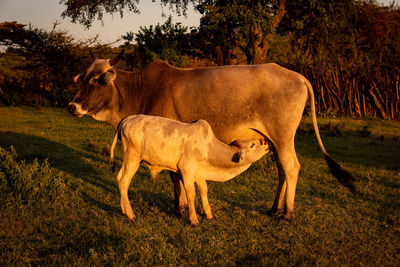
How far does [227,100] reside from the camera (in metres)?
5.66

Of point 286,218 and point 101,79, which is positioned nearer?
point 286,218

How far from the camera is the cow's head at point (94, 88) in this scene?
5930 mm

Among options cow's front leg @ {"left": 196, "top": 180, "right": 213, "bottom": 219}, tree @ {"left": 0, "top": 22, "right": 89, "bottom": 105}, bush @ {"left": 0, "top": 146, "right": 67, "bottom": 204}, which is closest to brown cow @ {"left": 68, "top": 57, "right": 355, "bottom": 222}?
cow's front leg @ {"left": 196, "top": 180, "right": 213, "bottom": 219}

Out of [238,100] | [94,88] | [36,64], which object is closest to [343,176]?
[238,100]

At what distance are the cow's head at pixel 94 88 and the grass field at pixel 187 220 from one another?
1.31 metres

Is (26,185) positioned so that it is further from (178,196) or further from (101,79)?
(178,196)

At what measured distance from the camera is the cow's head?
5.93 metres

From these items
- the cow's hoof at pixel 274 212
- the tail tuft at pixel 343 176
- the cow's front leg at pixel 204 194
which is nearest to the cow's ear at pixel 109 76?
the cow's front leg at pixel 204 194

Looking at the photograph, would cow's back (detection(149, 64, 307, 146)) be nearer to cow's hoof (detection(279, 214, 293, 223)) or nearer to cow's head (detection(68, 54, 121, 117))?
cow's head (detection(68, 54, 121, 117))

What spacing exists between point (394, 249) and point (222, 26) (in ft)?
34.9

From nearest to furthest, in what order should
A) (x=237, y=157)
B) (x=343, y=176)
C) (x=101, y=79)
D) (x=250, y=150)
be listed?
(x=237, y=157), (x=250, y=150), (x=343, y=176), (x=101, y=79)

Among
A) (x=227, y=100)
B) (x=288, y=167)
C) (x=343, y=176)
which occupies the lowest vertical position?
(x=343, y=176)

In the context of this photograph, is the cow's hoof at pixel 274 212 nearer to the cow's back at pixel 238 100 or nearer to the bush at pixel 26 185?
the cow's back at pixel 238 100

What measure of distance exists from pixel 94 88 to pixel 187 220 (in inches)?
92.9
